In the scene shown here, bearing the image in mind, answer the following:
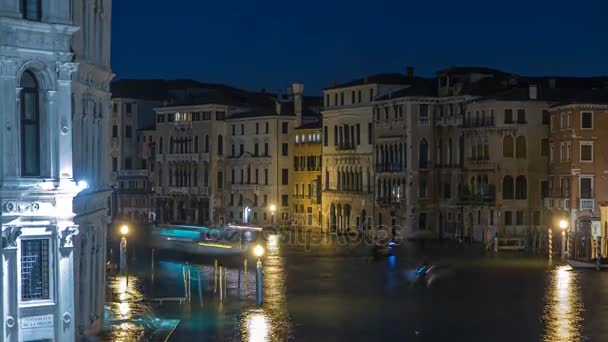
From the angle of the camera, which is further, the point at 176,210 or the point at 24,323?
the point at 176,210

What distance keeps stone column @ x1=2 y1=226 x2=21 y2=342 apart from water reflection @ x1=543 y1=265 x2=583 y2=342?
1330 centimetres

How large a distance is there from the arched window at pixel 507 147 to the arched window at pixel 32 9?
145 ft

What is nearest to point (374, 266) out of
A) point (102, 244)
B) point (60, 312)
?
point (102, 244)

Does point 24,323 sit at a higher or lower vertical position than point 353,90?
lower

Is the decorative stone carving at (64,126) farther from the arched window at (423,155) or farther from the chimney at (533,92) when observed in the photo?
the arched window at (423,155)

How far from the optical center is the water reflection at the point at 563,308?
26455mm

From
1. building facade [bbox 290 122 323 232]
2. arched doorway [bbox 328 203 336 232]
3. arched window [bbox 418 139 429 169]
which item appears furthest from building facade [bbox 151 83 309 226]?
arched window [bbox 418 139 429 169]

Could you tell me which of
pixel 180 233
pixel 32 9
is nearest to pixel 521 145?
pixel 180 233

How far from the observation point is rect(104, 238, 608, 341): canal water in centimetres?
2631

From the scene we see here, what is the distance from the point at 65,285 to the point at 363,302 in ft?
56.6

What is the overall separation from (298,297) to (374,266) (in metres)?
12.2

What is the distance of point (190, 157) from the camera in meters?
82.2

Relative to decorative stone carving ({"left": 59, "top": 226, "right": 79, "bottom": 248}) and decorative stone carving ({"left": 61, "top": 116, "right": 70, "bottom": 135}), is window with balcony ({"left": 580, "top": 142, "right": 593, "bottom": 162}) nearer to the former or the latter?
decorative stone carving ({"left": 59, "top": 226, "right": 79, "bottom": 248})

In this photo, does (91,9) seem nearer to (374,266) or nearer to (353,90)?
(374,266)
